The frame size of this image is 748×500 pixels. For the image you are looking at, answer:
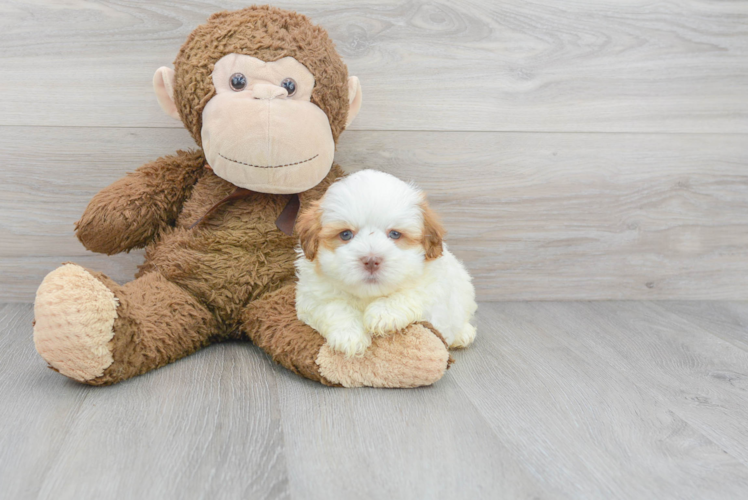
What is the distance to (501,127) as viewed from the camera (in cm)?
135

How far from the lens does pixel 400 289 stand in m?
0.92

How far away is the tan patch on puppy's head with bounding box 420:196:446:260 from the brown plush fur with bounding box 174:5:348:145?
291 mm

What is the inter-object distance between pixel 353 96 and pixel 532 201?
52 cm

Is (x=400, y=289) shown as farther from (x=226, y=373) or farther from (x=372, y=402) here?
(x=226, y=373)

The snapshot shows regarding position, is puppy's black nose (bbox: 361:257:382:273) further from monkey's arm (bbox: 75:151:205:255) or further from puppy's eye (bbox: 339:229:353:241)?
monkey's arm (bbox: 75:151:205:255)

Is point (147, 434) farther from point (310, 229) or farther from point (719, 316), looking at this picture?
point (719, 316)

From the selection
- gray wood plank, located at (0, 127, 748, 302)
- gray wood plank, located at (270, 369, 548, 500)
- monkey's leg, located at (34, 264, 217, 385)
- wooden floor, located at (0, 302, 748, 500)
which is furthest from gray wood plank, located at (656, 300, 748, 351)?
monkey's leg, located at (34, 264, 217, 385)

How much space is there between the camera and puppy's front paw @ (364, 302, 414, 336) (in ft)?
2.91

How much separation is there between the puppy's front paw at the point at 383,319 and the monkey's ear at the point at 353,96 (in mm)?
405

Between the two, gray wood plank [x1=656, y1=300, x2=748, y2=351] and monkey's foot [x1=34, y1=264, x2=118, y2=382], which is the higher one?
monkey's foot [x1=34, y1=264, x2=118, y2=382]

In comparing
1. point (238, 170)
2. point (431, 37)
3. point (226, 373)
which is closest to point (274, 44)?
point (238, 170)

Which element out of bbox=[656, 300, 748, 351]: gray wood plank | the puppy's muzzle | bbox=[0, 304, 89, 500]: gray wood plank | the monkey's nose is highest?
the monkey's nose

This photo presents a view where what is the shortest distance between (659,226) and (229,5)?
1.10 m

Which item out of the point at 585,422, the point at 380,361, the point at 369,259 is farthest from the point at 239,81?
the point at 585,422
